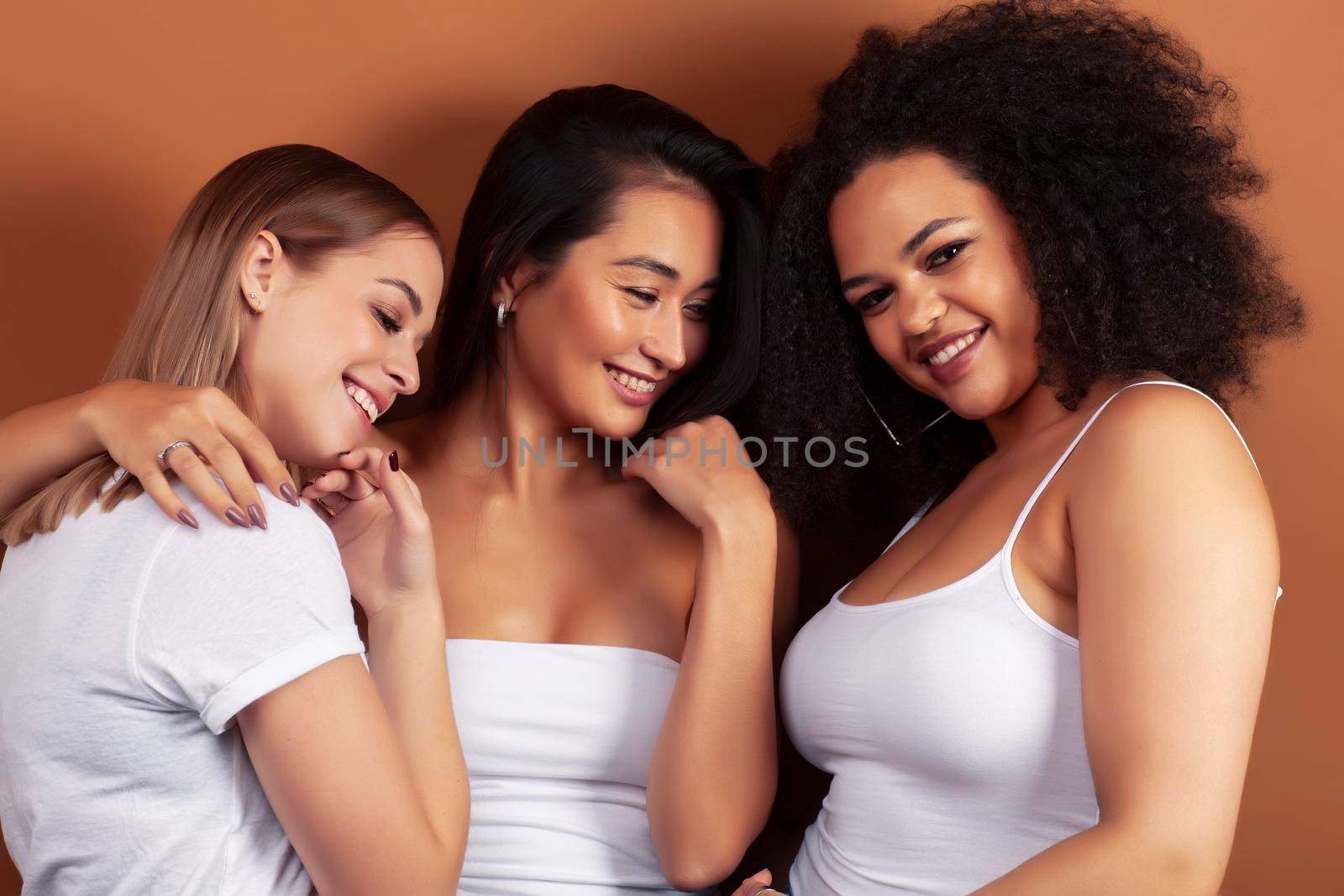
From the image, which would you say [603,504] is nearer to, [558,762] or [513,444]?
[513,444]

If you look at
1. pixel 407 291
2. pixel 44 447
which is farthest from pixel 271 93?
pixel 44 447

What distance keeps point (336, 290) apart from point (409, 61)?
103 centimetres

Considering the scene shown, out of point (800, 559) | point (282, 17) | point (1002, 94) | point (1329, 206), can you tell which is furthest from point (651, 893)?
point (282, 17)

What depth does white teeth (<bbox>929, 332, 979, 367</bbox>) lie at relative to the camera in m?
1.95

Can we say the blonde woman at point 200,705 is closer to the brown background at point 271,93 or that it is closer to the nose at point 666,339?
the nose at point 666,339

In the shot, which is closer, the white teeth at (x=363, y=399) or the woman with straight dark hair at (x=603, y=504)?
the white teeth at (x=363, y=399)

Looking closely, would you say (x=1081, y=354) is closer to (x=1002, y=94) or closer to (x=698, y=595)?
(x=1002, y=94)

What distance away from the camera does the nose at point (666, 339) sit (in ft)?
7.27

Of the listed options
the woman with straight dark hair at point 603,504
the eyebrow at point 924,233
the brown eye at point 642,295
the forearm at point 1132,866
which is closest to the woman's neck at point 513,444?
the woman with straight dark hair at point 603,504

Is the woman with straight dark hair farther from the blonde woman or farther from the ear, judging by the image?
the blonde woman

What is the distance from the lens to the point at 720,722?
2047mm

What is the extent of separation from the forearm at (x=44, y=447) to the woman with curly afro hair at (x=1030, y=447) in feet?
3.84

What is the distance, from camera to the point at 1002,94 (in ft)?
6.45

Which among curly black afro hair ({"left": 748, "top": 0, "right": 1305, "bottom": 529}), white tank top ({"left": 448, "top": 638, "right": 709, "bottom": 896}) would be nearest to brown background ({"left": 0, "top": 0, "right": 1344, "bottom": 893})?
curly black afro hair ({"left": 748, "top": 0, "right": 1305, "bottom": 529})
